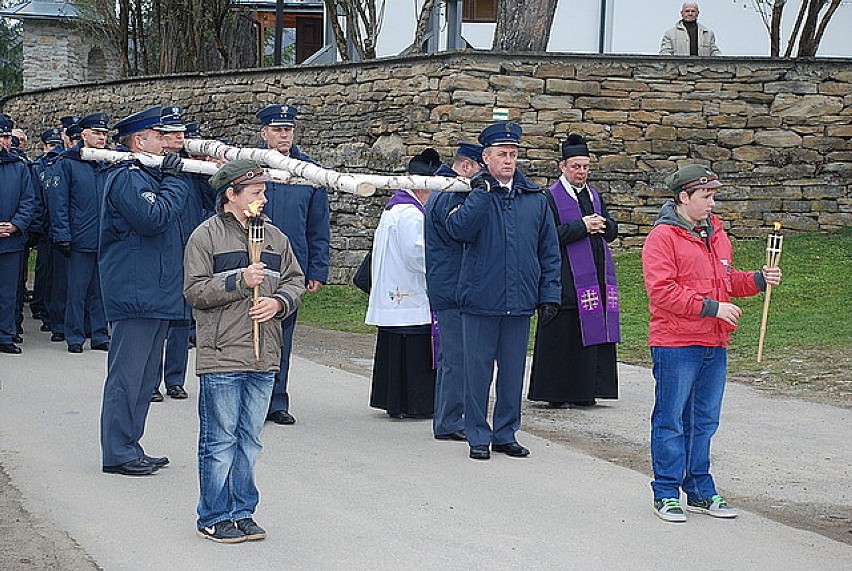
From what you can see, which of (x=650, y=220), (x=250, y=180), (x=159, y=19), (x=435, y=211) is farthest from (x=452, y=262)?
(x=159, y=19)

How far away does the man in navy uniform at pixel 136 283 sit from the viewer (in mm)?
7863

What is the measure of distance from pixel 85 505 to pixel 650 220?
45.0 ft

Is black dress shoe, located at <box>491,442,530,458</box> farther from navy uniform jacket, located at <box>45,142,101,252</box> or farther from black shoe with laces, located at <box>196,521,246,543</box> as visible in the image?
navy uniform jacket, located at <box>45,142,101,252</box>

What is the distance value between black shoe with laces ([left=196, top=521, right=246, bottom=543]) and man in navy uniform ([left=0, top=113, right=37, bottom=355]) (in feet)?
24.6

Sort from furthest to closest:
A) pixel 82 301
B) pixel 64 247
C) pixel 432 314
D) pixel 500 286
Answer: pixel 64 247
pixel 82 301
pixel 432 314
pixel 500 286

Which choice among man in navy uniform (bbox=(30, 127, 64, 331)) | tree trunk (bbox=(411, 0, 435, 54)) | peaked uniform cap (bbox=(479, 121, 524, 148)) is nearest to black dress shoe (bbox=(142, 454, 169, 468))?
peaked uniform cap (bbox=(479, 121, 524, 148))

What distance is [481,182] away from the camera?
27.4 feet

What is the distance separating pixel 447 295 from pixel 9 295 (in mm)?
6331

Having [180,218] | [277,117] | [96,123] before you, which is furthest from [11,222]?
[180,218]

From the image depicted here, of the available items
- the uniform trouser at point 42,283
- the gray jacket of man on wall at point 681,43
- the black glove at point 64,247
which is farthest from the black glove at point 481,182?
the gray jacket of man on wall at point 681,43

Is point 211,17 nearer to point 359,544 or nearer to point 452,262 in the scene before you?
point 452,262

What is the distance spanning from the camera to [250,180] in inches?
259

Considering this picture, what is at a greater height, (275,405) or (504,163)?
(504,163)

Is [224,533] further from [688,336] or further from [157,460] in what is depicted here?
[688,336]
